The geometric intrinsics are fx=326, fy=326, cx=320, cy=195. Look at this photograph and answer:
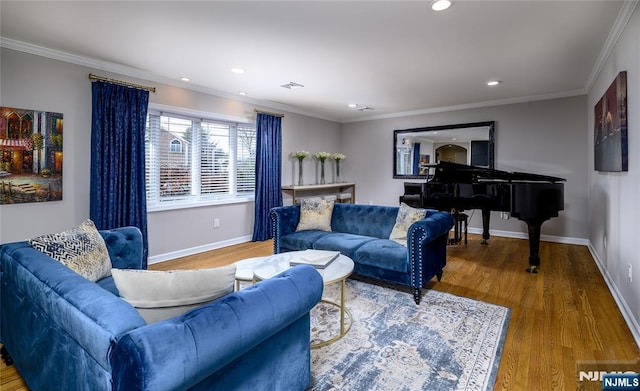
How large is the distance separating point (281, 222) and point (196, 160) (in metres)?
1.89

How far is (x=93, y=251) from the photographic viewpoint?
2.19 m

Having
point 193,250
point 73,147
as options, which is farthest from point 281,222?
point 73,147

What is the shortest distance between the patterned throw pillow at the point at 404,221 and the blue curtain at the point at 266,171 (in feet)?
8.70

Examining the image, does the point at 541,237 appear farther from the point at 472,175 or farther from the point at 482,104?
the point at 482,104

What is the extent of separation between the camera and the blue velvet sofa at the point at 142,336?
0.96 m

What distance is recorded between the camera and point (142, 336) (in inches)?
37.3

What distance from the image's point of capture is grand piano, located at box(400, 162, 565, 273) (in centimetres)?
377

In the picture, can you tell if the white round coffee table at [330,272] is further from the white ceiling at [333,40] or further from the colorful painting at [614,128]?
the colorful painting at [614,128]

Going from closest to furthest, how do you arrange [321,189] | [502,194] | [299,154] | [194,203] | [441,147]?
[502,194]
[194,203]
[299,154]
[441,147]
[321,189]

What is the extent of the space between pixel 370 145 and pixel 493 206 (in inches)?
143

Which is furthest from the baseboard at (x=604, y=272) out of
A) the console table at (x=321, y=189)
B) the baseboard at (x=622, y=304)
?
the console table at (x=321, y=189)

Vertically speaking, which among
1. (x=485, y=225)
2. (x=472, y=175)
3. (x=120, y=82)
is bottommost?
(x=485, y=225)

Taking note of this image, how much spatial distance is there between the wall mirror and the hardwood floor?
1.75m

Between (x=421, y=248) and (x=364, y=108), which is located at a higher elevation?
(x=364, y=108)
